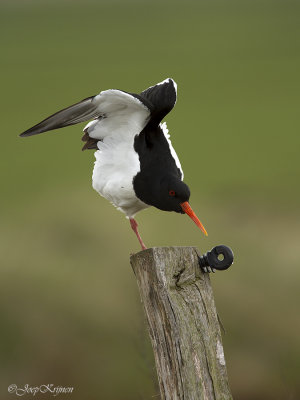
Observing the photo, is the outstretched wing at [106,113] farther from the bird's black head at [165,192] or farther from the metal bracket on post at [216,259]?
the metal bracket on post at [216,259]

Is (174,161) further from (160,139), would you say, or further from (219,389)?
(219,389)

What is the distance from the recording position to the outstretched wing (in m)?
4.19

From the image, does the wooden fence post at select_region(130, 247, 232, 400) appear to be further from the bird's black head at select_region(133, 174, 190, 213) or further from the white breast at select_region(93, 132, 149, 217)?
the white breast at select_region(93, 132, 149, 217)

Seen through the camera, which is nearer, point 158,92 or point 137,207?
point 158,92

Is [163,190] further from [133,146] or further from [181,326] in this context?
[181,326]

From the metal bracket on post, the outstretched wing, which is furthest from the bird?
the metal bracket on post

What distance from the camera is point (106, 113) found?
4.47m

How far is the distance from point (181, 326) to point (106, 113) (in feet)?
6.79

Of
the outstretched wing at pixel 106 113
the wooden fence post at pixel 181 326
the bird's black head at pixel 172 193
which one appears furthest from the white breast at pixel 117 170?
the wooden fence post at pixel 181 326

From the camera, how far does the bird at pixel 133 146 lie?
14.1 ft

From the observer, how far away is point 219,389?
3109 mm

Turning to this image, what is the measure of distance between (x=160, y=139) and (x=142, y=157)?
0.26 m

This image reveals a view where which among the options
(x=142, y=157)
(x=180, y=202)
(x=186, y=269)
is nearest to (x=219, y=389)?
(x=186, y=269)

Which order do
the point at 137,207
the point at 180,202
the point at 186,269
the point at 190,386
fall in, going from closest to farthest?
the point at 190,386, the point at 186,269, the point at 180,202, the point at 137,207
